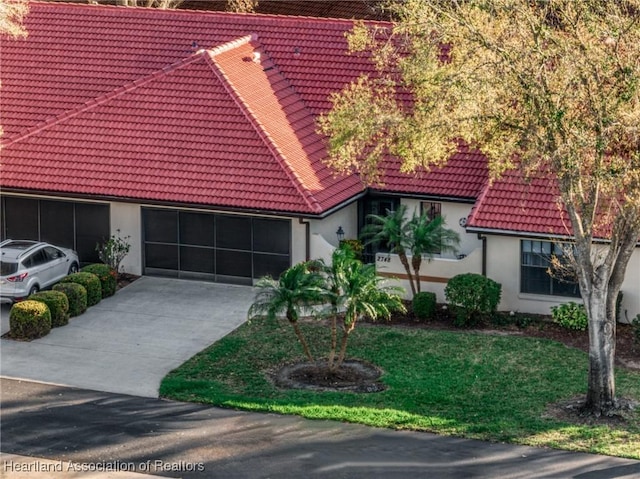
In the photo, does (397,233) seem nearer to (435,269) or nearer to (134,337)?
(435,269)

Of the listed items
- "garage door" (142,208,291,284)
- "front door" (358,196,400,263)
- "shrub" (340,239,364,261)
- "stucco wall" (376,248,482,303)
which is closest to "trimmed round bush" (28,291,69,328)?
"garage door" (142,208,291,284)

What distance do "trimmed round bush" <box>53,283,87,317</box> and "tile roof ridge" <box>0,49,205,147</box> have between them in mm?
6115

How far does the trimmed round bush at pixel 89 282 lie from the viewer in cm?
3238

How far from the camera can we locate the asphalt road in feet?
76.7

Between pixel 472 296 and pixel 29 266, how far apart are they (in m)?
10.7

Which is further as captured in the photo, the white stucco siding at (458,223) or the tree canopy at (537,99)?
the white stucco siding at (458,223)

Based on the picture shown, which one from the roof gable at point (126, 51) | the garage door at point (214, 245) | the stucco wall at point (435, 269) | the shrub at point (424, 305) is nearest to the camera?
the shrub at point (424, 305)

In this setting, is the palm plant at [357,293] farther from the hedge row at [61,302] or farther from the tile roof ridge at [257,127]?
the hedge row at [61,302]

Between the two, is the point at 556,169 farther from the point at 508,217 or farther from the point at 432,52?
the point at 508,217

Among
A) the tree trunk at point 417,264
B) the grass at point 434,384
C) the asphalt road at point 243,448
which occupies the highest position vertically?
the tree trunk at point 417,264

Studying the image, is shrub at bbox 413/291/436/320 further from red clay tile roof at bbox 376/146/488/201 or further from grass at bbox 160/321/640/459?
red clay tile roof at bbox 376/146/488/201

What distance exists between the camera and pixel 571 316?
102 feet

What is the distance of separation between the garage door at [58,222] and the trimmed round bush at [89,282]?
2813 millimetres

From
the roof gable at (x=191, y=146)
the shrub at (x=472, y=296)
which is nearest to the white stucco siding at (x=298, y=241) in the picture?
the roof gable at (x=191, y=146)
